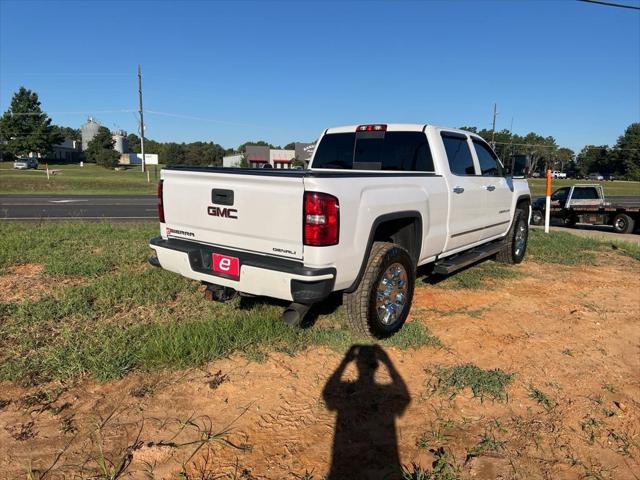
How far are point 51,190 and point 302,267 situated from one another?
31.3 metres

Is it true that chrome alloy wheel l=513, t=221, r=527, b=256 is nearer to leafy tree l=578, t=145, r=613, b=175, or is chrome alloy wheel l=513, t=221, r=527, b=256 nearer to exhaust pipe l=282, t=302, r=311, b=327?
exhaust pipe l=282, t=302, r=311, b=327

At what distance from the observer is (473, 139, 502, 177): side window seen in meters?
6.19

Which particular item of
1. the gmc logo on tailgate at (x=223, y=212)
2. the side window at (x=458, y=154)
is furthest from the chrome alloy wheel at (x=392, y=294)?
the side window at (x=458, y=154)

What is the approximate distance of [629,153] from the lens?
100188 mm

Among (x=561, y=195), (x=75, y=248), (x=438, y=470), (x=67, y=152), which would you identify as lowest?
(x=438, y=470)

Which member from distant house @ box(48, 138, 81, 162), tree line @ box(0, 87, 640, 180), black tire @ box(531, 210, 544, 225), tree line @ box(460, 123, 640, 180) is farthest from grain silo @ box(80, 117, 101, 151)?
black tire @ box(531, 210, 544, 225)

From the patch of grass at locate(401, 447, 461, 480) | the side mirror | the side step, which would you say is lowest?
the patch of grass at locate(401, 447, 461, 480)

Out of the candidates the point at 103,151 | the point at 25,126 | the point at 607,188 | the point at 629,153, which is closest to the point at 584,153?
the point at 629,153

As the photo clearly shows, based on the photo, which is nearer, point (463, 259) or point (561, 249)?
point (463, 259)

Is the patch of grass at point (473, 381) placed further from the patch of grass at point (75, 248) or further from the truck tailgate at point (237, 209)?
the patch of grass at point (75, 248)

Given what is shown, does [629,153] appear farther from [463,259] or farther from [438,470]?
[438,470]

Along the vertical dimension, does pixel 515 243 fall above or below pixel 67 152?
below

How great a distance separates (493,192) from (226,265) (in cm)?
410

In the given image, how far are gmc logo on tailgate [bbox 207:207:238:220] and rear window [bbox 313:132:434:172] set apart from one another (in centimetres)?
228
